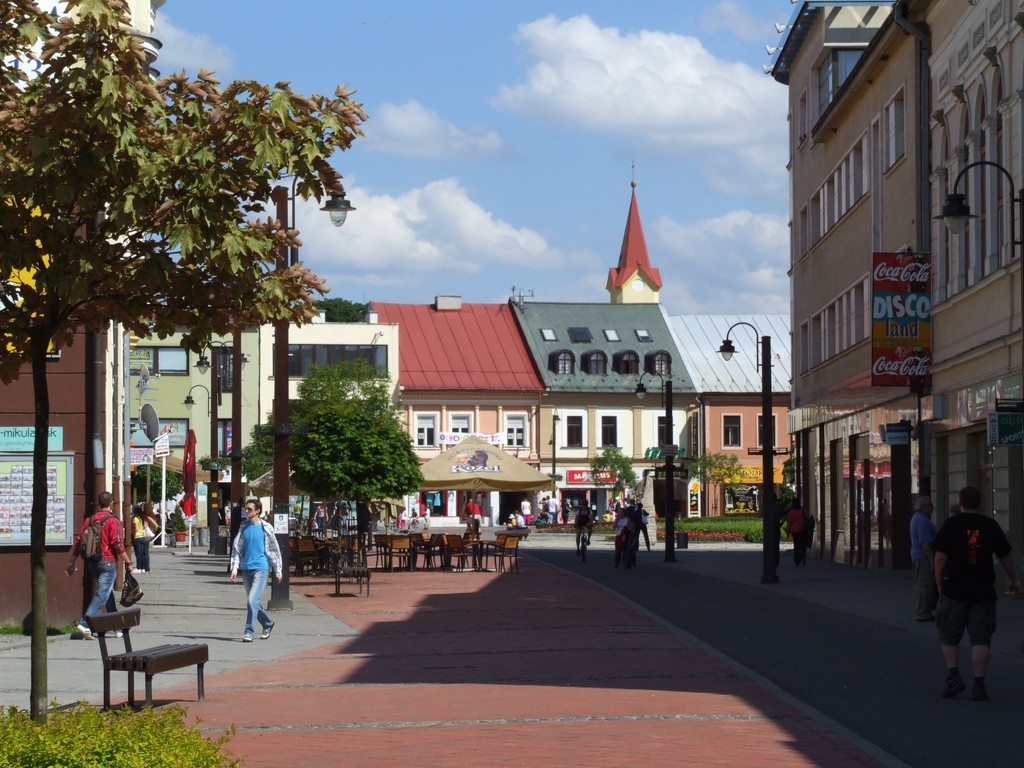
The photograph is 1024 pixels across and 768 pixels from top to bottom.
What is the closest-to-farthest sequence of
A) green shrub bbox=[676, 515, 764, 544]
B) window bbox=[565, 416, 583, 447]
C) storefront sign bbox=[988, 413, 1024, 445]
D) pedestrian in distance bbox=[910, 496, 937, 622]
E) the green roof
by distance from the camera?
storefront sign bbox=[988, 413, 1024, 445] < pedestrian in distance bbox=[910, 496, 937, 622] < green shrub bbox=[676, 515, 764, 544] < window bbox=[565, 416, 583, 447] < the green roof

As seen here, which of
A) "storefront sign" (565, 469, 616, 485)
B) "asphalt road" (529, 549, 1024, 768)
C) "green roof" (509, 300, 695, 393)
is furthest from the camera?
"green roof" (509, 300, 695, 393)

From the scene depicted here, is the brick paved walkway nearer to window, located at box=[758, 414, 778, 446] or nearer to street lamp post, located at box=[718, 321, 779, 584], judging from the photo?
street lamp post, located at box=[718, 321, 779, 584]

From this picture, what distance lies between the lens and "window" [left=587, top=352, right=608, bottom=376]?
9338 cm

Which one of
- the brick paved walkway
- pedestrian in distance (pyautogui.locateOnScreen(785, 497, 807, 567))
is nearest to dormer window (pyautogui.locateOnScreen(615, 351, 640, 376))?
pedestrian in distance (pyautogui.locateOnScreen(785, 497, 807, 567))

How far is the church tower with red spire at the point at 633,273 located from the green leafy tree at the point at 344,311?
16372mm

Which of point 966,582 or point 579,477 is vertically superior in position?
point 579,477

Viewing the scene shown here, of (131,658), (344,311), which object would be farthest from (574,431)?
(131,658)

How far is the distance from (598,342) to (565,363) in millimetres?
2979

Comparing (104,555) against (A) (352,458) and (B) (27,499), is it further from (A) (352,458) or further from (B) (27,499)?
(A) (352,458)

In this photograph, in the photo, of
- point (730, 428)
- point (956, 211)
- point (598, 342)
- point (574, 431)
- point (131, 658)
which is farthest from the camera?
point (598, 342)

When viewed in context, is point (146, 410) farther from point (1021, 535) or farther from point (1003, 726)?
point (1003, 726)

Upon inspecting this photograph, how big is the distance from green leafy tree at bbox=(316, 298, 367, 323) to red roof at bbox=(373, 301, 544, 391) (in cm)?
1324

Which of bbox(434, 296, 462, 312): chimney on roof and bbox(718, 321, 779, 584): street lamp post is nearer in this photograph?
bbox(718, 321, 779, 584): street lamp post

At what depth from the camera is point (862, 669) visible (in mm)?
16016
